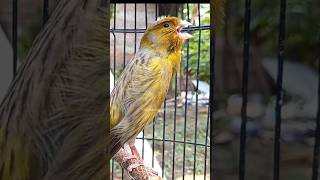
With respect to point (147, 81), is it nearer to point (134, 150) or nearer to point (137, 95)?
point (137, 95)

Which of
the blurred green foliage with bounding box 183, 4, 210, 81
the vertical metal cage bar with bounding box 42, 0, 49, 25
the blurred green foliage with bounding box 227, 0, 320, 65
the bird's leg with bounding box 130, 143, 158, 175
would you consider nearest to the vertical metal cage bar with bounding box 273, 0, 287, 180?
the blurred green foliage with bounding box 227, 0, 320, 65

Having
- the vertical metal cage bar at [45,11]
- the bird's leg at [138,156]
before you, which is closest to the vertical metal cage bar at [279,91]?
the bird's leg at [138,156]

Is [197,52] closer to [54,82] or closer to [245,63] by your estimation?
[245,63]

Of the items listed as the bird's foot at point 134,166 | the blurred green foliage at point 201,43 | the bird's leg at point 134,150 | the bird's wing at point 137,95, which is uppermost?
the blurred green foliage at point 201,43

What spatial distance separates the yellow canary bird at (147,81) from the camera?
1.19m

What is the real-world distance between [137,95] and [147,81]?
4 cm

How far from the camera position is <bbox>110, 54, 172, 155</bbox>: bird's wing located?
1.19 meters

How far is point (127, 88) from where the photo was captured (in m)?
1.20

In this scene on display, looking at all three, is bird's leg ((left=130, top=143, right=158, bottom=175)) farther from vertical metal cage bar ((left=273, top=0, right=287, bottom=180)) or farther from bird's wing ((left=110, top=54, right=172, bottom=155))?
vertical metal cage bar ((left=273, top=0, right=287, bottom=180))

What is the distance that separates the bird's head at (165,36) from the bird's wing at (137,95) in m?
0.03

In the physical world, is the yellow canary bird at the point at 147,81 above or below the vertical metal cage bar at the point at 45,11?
below

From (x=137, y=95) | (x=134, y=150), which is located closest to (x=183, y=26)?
(x=137, y=95)

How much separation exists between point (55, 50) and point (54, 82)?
64 mm

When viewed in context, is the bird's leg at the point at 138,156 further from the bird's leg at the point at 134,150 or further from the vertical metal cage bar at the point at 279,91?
the vertical metal cage bar at the point at 279,91
